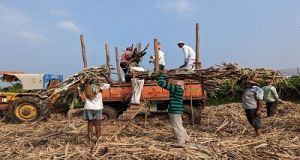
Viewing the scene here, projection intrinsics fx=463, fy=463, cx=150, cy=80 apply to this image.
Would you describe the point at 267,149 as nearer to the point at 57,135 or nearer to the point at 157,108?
the point at 57,135

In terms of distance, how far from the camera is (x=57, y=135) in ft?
35.8

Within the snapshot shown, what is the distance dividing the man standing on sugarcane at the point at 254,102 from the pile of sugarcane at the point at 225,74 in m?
0.28

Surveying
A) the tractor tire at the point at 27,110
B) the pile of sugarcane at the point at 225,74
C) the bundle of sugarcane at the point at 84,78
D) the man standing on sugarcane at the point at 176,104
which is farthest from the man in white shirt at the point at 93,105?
the tractor tire at the point at 27,110

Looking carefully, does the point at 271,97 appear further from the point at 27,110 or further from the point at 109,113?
the point at 27,110

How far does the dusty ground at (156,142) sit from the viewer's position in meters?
8.09

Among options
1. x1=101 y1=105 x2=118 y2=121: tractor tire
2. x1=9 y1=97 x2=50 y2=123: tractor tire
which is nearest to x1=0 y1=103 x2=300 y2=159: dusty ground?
x1=101 y1=105 x2=118 y2=121: tractor tire

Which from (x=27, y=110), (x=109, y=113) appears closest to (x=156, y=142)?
(x=109, y=113)

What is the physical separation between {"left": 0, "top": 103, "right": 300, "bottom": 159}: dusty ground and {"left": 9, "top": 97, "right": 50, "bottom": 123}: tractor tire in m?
0.94

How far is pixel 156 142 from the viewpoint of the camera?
9.13 m

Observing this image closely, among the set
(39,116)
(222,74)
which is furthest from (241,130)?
(39,116)

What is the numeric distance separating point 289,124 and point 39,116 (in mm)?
7572

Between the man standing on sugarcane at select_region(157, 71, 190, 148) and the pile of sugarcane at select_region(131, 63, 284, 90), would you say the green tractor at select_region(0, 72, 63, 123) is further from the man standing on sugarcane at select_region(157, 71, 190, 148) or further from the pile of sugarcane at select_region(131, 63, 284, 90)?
the man standing on sugarcane at select_region(157, 71, 190, 148)

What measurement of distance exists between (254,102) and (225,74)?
4.56ft

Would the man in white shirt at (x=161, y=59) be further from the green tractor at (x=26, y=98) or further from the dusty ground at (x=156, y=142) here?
the green tractor at (x=26, y=98)
